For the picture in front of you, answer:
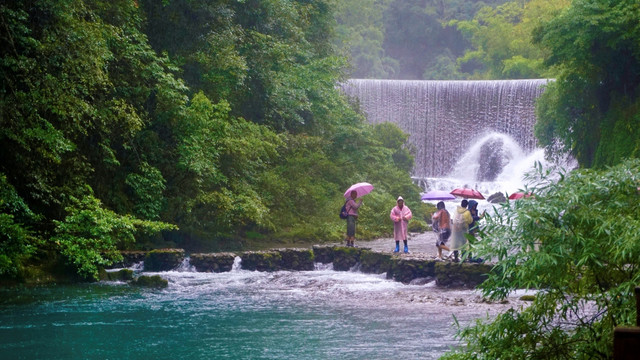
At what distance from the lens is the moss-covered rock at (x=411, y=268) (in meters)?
14.3

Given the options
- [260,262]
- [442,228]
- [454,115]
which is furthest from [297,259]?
[454,115]

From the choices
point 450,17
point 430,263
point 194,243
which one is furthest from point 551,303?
point 450,17

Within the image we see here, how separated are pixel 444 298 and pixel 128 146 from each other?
27.0ft

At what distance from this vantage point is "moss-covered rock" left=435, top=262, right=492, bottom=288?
13555 mm

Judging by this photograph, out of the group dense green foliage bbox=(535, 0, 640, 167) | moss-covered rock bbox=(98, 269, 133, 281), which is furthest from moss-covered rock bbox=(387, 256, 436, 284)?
dense green foliage bbox=(535, 0, 640, 167)

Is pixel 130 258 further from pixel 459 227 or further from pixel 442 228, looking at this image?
pixel 459 227

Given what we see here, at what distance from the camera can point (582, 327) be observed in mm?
5785

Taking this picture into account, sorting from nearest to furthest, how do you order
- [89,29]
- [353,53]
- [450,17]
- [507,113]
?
[89,29]
[507,113]
[353,53]
[450,17]

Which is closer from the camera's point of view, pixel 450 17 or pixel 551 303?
pixel 551 303

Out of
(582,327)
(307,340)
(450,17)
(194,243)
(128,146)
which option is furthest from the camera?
(450,17)

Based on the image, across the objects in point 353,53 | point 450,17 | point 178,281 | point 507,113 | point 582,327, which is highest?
point 450,17

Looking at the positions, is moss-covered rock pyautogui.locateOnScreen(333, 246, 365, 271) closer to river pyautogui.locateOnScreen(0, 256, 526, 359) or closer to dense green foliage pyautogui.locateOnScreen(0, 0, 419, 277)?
river pyautogui.locateOnScreen(0, 256, 526, 359)

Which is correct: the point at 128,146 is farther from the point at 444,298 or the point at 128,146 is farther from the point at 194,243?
the point at 444,298

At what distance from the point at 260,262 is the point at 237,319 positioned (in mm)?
5429
